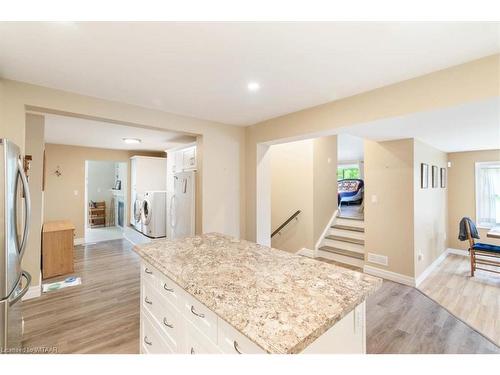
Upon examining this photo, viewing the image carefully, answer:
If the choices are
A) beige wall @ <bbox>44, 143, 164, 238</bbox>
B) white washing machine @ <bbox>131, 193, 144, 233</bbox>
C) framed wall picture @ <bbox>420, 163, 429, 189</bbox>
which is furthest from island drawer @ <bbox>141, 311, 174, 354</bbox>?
beige wall @ <bbox>44, 143, 164, 238</bbox>

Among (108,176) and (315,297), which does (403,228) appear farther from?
(108,176)

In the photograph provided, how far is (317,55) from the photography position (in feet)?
5.77

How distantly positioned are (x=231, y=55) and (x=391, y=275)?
12.4ft

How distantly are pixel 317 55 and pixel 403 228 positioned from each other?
2.96 metres

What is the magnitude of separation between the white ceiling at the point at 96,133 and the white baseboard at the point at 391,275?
4.04m

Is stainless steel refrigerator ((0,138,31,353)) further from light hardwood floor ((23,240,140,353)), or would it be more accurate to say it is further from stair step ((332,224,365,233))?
stair step ((332,224,365,233))

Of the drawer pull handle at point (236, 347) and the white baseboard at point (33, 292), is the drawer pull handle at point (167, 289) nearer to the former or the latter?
the drawer pull handle at point (236, 347)

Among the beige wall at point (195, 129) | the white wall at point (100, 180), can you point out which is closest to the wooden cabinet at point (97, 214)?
the white wall at point (100, 180)

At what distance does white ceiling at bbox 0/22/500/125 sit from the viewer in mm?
1460

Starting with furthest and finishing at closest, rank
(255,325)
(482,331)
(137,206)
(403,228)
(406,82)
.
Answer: (137,206) < (403,228) < (482,331) < (406,82) < (255,325)

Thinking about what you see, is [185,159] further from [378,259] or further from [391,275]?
[391,275]

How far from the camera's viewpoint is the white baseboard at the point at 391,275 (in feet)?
11.0

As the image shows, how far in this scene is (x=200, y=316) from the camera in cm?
110

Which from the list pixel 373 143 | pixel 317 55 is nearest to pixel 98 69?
pixel 317 55
